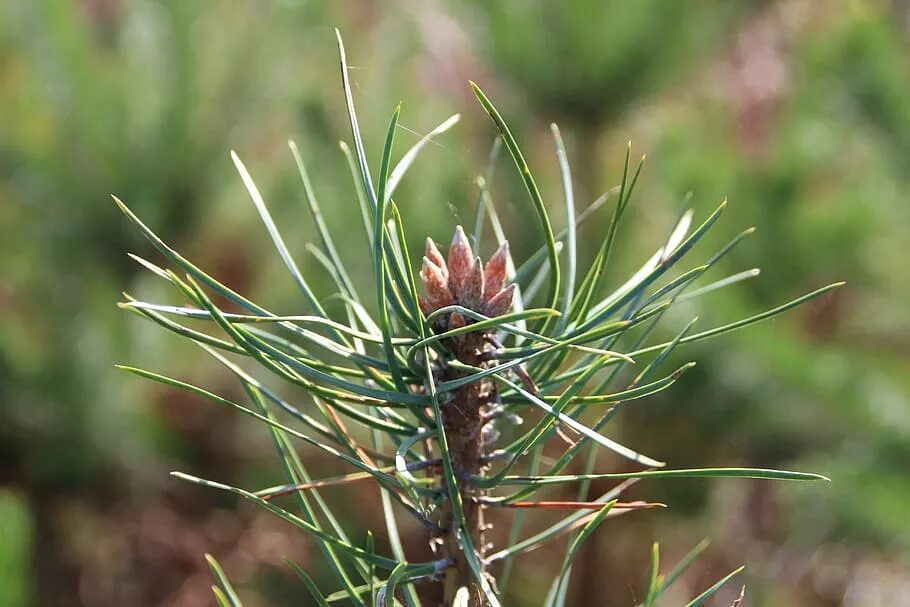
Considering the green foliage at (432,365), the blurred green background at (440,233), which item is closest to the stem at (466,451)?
the green foliage at (432,365)

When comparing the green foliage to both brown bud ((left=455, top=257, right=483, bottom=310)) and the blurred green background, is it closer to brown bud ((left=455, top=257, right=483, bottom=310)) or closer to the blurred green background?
brown bud ((left=455, top=257, right=483, bottom=310))

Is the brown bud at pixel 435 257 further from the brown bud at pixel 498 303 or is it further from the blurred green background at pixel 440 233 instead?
the blurred green background at pixel 440 233

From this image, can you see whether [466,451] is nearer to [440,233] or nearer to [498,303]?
[498,303]

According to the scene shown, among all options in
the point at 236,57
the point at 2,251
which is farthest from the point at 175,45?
the point at 2,251

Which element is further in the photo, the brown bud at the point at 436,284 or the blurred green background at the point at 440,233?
the blurred green background at the point at 440,233

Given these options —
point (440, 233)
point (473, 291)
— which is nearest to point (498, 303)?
point (473, 291)

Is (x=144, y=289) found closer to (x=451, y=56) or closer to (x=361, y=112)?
(x=361, y=112)

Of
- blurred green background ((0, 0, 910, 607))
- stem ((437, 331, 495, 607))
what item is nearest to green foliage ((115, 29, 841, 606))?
stem ((437, 331, 495, 607))
